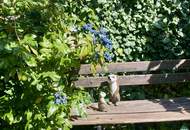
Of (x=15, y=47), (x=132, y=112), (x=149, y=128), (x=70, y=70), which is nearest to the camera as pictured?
(x=15, y=47)

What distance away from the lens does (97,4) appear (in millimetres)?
5816

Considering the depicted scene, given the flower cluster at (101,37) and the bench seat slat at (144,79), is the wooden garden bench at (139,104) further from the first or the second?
the flower cluster at (101,37)

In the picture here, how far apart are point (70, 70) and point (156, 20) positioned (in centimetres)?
190

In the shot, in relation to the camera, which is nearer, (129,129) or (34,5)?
(34,5)

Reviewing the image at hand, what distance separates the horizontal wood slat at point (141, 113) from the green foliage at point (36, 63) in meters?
0.75

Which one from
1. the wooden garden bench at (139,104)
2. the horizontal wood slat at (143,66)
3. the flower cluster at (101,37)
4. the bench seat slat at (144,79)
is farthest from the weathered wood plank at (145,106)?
the flower cluster at (101,37)

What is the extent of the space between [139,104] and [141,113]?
10.3 inches

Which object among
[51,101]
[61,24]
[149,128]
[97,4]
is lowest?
[149,128]

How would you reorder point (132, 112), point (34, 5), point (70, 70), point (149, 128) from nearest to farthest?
point (34, 5) < point (70, 70) < point (132, 112) < point (149, 128)

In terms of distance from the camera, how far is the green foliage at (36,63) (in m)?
3.73

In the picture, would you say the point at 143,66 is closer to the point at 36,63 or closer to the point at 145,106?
the point at 145,106

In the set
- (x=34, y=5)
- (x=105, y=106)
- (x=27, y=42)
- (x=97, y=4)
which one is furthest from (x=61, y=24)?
(x=97, y=4)

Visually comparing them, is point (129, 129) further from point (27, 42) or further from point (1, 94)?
point (27, 42)

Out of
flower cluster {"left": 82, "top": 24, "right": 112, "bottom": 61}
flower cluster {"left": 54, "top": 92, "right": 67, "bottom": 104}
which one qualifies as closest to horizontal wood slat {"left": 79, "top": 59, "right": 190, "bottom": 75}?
flower cluster {"left": 82, "top": 24, "right": 112, "bottom": 61}
